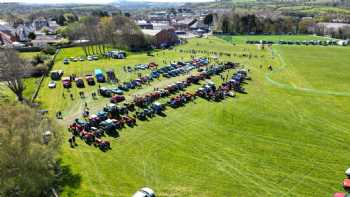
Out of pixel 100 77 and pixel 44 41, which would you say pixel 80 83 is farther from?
pixel 44 41

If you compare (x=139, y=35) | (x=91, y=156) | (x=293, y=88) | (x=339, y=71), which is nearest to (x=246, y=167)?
(x=91, y=156)

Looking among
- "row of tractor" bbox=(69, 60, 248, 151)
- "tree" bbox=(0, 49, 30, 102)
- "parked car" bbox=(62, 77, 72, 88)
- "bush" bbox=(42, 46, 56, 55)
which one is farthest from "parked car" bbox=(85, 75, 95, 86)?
"bush" bbox=(42, 46, 56, 55)

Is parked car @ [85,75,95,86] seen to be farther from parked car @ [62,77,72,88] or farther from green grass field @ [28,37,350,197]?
green grass field @ [28,37,350,197]

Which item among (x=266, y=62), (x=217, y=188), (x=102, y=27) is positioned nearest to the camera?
(x=217, y=188)

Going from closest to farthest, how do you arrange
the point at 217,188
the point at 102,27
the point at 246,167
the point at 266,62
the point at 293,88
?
the point at 217,188 → the point at 246,167 → the point at 293,88 → the point at 266,62 → the point at 102,27

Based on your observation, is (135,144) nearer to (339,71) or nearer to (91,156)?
(91,156)
